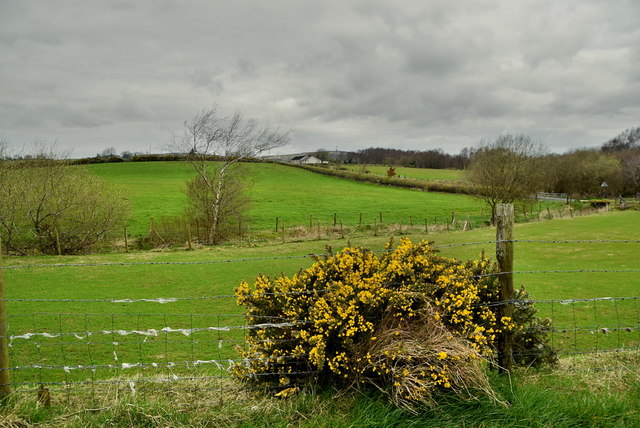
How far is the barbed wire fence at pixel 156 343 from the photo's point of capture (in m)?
4.75

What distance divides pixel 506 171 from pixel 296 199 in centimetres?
2601

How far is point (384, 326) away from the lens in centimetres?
448

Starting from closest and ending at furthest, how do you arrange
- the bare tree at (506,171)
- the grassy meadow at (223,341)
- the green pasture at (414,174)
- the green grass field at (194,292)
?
1. the grassy meadow at (223,341)
2. the green grass field at (194,292)
3. the bare tree at (506,171)
4. the green pasture at (414,174)

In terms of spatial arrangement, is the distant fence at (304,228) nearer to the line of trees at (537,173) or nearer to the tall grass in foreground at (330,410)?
the line of trees at (537,173)

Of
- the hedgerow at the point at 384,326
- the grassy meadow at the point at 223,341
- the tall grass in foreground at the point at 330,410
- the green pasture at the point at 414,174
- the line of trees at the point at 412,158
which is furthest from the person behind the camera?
the line of trees at the point at 412,158

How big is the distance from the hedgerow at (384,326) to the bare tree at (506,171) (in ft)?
118

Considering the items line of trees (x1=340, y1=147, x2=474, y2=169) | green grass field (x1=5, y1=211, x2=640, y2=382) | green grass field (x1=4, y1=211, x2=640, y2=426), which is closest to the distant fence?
green grass field (x1=5, y1=211, x2=640, y2=382)

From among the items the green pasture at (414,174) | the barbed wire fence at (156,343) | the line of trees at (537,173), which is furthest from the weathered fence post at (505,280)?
the green pasture at (414,174)

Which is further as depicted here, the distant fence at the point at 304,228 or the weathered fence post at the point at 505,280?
the distant fence at the point at 304,228

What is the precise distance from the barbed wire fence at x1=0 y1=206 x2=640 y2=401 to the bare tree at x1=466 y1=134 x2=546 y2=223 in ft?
96.8

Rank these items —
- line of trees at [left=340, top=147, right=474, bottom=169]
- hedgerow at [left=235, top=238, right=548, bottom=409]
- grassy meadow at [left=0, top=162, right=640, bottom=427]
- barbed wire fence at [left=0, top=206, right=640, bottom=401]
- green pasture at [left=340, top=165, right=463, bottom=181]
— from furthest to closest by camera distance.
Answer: line of trees at [left=340, top=147, right=474, bottom=169] → green pasture at [left=340, top=165, right=463, bottom=181] → barbed wire fence at [left=0, top=206, right=640, bottom=401] → hedgerow at [left=235, top=238, right=548, bottom=409] → grassy meadow at [left=0, top=162, right=640, bottom=427]

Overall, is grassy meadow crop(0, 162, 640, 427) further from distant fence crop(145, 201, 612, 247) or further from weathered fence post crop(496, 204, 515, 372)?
distant fence crop(145, 201, 612, 247)

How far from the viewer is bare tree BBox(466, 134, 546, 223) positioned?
39.7 m

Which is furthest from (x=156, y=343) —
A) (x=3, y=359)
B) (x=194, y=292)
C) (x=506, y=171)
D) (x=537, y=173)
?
(x=537, y=173)
